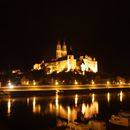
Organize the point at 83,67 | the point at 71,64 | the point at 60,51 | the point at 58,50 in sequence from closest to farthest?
the point at 83,67, the point at 71,64, the point at 58,50, the point at 60,51

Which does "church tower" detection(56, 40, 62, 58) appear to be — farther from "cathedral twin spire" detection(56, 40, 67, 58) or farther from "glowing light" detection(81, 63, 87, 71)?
"glowing light" detection(81, 63, 87, 71)

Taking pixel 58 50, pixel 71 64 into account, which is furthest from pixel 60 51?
pixel 71 64

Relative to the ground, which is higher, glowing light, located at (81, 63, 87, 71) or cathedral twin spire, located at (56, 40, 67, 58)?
cathedral twin spire, located at (56, 40, 67, 58)

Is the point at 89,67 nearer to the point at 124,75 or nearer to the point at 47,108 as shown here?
the point at 124,75

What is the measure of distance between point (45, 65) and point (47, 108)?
67.3m

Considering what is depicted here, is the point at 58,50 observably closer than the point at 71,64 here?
No

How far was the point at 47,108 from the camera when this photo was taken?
42.4 metres

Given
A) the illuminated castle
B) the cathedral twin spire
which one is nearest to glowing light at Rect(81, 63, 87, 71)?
the illuminated castle

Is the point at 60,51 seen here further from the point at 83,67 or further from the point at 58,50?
the point at 83,67

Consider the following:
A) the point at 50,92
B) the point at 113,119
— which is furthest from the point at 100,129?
the point at 50,92

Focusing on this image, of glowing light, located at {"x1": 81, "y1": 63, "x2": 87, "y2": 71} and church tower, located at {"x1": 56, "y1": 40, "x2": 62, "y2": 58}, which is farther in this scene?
church tower, located at {"x1": 56, "y1": 40, "x2": 62, "y2": 58}

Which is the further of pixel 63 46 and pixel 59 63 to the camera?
pixel 63 46

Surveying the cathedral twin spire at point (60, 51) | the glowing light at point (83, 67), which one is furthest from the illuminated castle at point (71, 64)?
the cathedral twin spire at point (60, 51)

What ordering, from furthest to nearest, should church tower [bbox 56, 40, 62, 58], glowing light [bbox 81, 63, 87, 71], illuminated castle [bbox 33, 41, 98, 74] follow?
church tower [bbox 56, 40, 62, 58]
illuminated castle [bbox 33, 41, 98, 74]
glowing light [bbox 81, 63, 87, 71]
